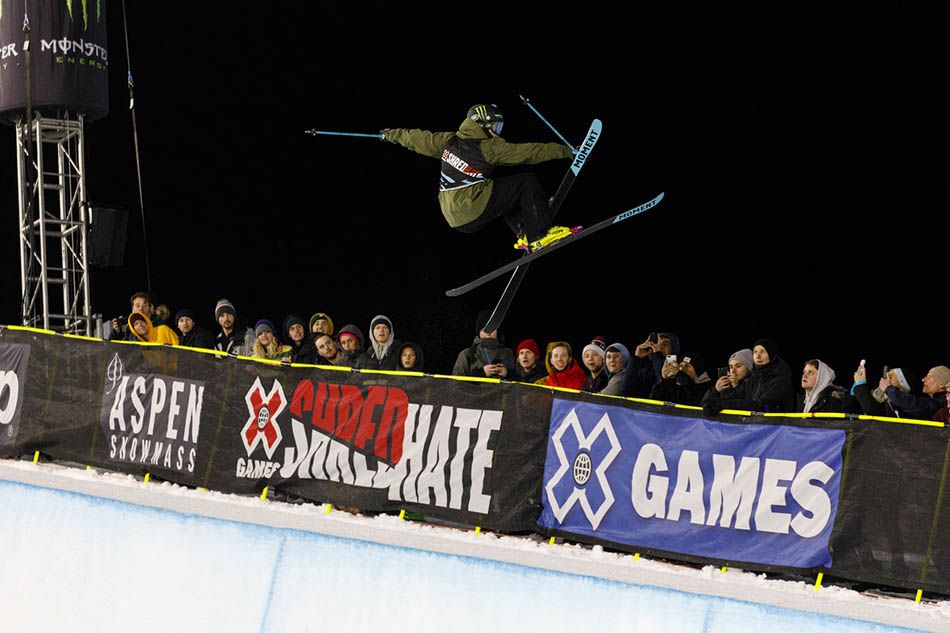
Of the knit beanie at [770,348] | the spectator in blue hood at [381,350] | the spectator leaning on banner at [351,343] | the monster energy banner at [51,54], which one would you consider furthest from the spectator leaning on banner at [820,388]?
the monster energy banner at [51,54]

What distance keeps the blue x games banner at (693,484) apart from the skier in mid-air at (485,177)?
4.97 feet

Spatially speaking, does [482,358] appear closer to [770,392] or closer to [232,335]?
[770,392]

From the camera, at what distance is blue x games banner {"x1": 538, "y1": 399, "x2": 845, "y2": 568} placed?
6410 millimetres

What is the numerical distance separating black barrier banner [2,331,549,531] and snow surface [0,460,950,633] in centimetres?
42

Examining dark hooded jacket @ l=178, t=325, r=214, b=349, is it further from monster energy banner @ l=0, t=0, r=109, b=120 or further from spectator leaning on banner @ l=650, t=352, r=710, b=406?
spectator leaning on banner @ l=650, t=352, r=710, b=406

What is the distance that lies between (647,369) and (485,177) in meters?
1.74

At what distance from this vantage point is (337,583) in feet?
18.5

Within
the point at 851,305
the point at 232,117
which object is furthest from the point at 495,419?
the point at 232,117

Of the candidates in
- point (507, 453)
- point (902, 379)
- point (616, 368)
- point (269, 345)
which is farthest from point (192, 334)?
point (902, 379)

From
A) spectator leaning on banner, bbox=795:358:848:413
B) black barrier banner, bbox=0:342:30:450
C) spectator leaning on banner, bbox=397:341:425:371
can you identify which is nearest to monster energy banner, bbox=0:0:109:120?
black barrier banner, bbox=0:342:30:450

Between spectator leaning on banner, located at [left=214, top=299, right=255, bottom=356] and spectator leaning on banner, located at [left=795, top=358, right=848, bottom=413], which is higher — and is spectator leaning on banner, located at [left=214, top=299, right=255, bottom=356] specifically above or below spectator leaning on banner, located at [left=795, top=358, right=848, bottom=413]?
below

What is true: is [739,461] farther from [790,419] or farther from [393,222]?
[393,222]

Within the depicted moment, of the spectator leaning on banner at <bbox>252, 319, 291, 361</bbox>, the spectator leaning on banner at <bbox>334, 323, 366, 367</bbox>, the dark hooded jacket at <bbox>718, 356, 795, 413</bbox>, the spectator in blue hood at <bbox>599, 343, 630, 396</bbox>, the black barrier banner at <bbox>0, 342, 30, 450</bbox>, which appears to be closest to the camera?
the dark hooded jacket at <bbox>718, 356, 795, 413</bbox>

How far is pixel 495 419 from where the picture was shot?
7.64 m
